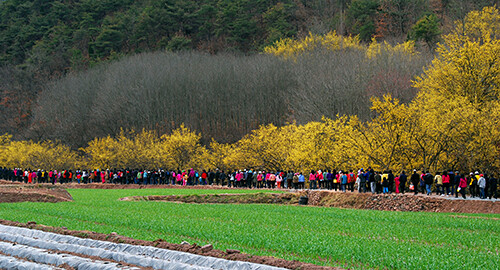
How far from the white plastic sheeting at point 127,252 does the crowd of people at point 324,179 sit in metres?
22.5

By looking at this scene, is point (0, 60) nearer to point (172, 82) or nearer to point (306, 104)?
point (172, 82)

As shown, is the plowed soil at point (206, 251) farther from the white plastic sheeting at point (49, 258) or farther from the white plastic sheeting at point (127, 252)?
the white plastic sheeting at point (49, 258)

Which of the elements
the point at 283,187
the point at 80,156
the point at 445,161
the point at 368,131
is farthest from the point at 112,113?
the point at 445,161

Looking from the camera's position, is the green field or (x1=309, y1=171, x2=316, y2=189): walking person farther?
(x1=309, y1=171, x2=316, y2=189): walking person

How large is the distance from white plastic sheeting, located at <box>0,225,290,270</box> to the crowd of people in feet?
73.7

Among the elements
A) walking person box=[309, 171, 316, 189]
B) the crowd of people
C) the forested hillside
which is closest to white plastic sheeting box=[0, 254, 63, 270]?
the crowd of people

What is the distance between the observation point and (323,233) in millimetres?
19359

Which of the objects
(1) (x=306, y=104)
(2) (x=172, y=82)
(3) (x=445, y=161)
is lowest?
(3) (x=445, y=161)

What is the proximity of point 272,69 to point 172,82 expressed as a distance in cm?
1788

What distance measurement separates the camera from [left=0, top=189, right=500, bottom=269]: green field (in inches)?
563

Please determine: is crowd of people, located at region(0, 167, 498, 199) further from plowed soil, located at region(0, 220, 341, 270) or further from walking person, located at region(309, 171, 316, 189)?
plowed soil, located at region(0, 220, 341, 270)

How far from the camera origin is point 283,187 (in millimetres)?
52250

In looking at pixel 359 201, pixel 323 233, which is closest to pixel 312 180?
pixel 359 201

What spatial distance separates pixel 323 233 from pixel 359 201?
1627 cm
